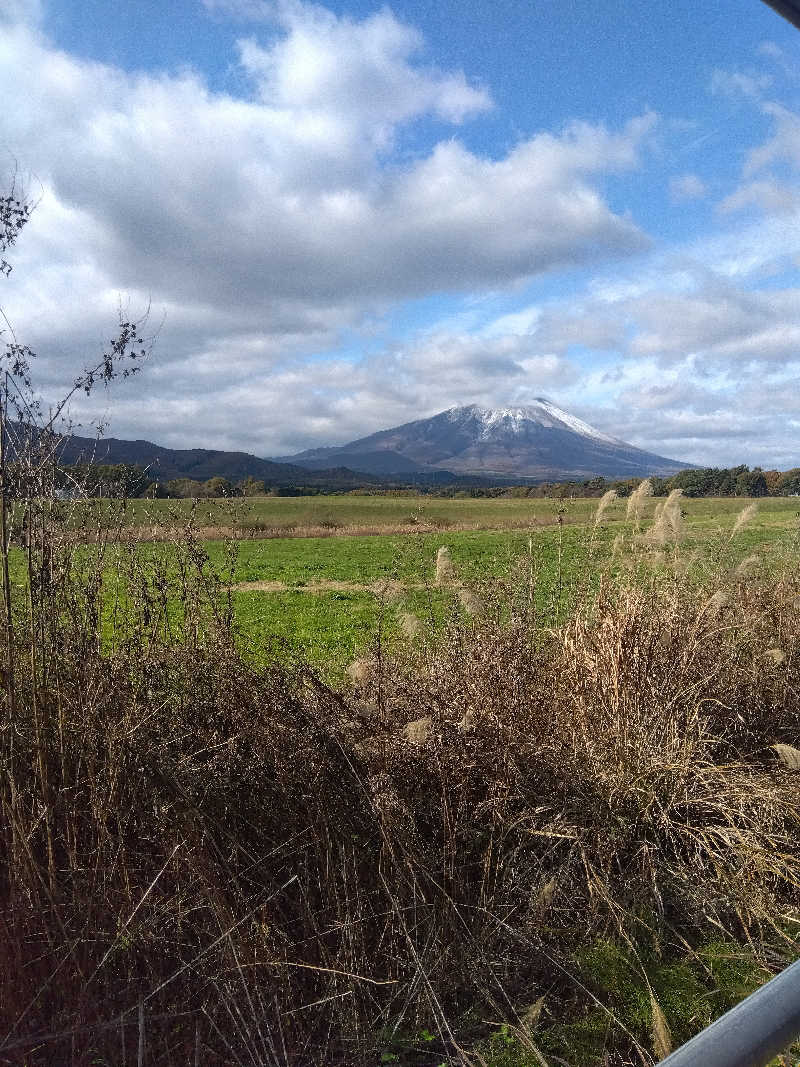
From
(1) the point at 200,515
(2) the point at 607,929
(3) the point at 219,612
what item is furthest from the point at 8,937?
(1) the point at 200,515

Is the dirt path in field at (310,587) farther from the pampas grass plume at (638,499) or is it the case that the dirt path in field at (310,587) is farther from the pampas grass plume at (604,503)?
the pampas grass plume at (604,503)

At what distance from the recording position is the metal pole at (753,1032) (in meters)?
0.75

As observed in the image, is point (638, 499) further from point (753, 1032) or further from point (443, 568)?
point (753, 1032)

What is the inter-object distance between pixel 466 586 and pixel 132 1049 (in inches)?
153

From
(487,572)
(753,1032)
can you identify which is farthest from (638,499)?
(753,1032)

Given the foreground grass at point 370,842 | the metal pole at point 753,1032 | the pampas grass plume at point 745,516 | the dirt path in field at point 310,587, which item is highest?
the pampas grass plume at point 745,516

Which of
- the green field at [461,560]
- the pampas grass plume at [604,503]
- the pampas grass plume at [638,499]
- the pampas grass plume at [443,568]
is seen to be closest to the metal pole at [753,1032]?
the green field at [461,560]

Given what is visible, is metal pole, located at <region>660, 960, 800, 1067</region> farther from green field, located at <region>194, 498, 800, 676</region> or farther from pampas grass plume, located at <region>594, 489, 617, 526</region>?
pampas grass plume, located at <region>594, 489, 617, 526</region>

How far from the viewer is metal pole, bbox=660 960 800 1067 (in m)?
0.75

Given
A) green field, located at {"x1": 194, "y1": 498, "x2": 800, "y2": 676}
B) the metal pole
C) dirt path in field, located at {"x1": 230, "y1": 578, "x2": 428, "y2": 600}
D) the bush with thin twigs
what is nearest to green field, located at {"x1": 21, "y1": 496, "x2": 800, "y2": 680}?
green field, located at {"x1": 194, "y1": 498, "x2": 800, "y2": 676}

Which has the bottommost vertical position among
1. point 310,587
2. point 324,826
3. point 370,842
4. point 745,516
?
point 310,587

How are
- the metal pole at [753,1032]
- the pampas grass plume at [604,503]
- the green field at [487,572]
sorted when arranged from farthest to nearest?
the pampas grass plume at [604,503] → the green field at [487,572] → the metal pole at [753,1032]

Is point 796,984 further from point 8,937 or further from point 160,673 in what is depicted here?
point 160,673

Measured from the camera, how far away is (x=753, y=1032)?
0.80 m
